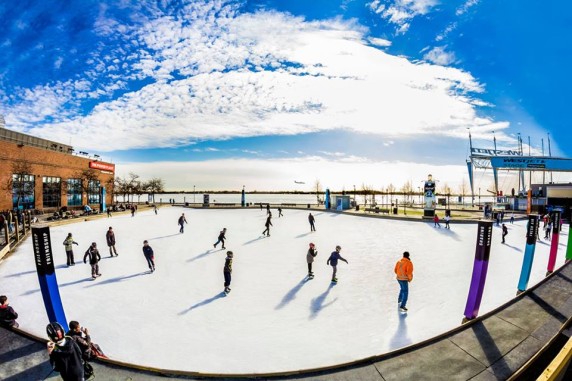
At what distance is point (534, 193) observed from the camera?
48344mm

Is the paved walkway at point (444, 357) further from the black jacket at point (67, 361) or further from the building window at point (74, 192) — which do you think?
the building window at point (74, 192)

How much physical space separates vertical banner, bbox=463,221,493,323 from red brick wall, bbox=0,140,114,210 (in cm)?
4051

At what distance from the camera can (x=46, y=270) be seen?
6.19 metres

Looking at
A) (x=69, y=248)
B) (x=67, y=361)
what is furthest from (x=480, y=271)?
(x=69, y=248)

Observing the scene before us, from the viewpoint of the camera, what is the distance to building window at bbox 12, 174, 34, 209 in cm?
2945

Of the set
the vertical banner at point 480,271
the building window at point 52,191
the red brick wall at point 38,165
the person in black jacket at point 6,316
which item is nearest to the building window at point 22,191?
the red brick wall at point 38,165

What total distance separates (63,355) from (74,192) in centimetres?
4733

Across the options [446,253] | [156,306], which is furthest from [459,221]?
[156,306]

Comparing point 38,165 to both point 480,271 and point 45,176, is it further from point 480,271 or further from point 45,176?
point 480,271

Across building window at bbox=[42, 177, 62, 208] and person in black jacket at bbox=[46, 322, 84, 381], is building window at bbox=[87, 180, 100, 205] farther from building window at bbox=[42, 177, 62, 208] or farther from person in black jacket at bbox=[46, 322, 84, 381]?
person in black jacket at bbox=[46, 322, 84, 381]

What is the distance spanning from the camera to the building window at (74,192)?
4147cm

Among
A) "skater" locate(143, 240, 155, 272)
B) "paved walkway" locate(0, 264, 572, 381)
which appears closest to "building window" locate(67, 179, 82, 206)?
"skater" locate(143, 240, 155, 272)

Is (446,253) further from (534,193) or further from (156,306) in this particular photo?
(534,193)

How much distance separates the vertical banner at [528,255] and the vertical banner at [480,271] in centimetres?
252
